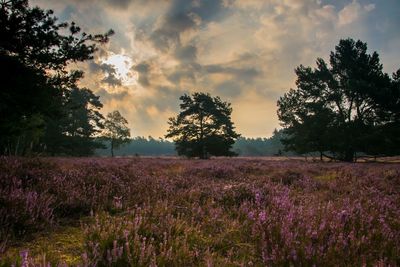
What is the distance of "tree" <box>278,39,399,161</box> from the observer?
3234cm

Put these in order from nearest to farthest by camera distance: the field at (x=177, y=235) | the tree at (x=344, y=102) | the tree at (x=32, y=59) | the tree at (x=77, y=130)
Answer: the field at (x=177, y=235), the tree at (x=32, y=59), the tree at (x=344, y=102), the tree at (x=77, y=130)

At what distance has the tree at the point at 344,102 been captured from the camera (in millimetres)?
32344

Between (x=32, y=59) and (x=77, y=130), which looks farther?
(x=77, y=130)

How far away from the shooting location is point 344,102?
35906 mm

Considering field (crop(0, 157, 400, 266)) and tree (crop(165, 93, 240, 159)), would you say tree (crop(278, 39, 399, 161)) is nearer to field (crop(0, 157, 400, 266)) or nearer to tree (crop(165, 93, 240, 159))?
tree (crop(165, 93, 240, 159))

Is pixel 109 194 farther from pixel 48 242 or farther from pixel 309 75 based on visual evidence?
pixel 309 75

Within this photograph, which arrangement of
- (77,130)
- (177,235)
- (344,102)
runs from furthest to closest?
(77,130), (344,102), (177,235)

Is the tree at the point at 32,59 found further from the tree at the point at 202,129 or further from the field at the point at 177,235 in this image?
the tree at the point at 202,129

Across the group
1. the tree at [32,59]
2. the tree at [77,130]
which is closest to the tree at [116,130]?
the tree at [77,130]

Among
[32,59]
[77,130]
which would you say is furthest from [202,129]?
[32,59]

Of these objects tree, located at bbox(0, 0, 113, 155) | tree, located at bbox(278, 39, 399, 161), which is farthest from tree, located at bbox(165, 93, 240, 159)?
tree, located at bbox(0, 0, 113, 155)

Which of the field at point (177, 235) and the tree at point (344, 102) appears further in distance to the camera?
the tree at point (344, 102)

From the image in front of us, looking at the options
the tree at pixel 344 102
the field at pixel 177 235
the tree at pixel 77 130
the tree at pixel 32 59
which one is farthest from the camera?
the tree at pixel 77 130

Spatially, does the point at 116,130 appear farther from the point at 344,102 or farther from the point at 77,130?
the point at 344,102
